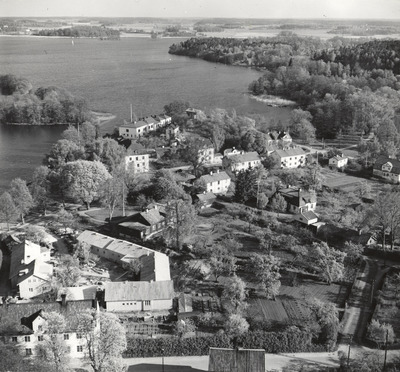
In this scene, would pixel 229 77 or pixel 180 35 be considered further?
pixel 180 35

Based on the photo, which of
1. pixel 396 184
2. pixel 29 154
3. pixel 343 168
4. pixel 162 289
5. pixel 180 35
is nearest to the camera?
pixel 162 289

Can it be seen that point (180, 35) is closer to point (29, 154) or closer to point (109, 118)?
point (109, 118)

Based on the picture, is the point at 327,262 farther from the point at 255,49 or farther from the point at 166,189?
the point at 255,49

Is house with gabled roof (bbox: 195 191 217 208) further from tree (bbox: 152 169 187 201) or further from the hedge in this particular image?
the hedge

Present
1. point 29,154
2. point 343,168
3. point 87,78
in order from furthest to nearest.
→ 1. point 87,78
2. point 29,154
3. point 343,168

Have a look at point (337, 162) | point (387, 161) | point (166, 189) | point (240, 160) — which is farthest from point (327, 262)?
point (337, 162)

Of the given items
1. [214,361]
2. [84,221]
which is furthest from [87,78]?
[214,361]

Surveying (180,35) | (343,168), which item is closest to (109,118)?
(343,168)

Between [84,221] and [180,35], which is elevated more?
[180,35]
